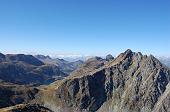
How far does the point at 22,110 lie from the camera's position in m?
152

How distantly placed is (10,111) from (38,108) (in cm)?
1254

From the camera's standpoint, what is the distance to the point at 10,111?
504 ft

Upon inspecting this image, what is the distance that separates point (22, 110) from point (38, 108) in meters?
7.95

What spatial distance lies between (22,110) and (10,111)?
588 cm

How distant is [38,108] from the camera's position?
15662 cm
